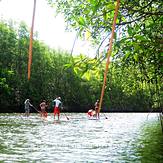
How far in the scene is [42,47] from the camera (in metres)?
89.3

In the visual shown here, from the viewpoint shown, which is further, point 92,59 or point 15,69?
point 15,69

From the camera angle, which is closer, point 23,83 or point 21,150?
point 21,150

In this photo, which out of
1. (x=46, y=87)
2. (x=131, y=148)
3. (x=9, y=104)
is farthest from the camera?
(x=46, y=87)

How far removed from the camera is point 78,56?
14.3ft

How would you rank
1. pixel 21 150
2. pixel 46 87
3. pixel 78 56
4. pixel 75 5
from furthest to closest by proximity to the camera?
pixel 46 87 → pixel 21 150 → pixel 75 5 → pixel 78 56

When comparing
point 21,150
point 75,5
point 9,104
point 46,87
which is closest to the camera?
point 75,5

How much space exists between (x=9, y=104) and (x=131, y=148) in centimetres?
Answer: 6221

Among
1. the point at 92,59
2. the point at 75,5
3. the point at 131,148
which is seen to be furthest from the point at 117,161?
the point at 92,59

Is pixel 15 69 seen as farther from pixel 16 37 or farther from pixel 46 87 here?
pixel 46 87

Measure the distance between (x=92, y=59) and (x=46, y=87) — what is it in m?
84.1

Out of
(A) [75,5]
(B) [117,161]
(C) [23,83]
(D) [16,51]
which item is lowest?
(B) [117,161]

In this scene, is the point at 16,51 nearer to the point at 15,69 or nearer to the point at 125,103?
the point at 15,69

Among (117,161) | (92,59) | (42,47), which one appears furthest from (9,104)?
(92,59)

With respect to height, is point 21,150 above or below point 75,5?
below
